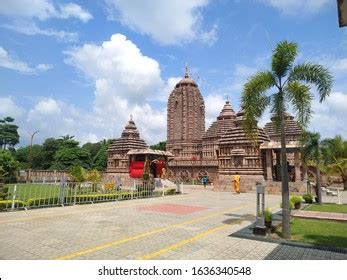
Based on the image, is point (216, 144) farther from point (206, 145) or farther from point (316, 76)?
point (316, 76)

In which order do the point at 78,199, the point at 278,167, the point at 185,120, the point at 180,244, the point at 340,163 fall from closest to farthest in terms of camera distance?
the point at 180,244 → the point at 78,199 → the point at 278,167 → the point at 340,163 → the point at 185,120

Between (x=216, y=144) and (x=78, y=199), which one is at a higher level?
(x=216, y=144)

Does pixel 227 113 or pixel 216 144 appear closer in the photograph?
pixel 216 144

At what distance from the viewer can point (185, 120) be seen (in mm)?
55875

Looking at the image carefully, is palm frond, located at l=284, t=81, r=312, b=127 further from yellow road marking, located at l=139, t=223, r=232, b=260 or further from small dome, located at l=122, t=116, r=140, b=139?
small dome, located at l=122, t=116, r=140, b=139

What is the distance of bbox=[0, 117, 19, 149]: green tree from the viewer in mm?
66588

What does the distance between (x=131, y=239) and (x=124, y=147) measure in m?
43.9

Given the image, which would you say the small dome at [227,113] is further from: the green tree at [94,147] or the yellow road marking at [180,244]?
the yellow road marking at [180,244]

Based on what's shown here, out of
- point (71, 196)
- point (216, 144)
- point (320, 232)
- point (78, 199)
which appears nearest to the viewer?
point (320, 232)

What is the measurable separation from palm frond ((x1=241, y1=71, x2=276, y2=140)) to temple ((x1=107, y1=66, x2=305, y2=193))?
68.1ft

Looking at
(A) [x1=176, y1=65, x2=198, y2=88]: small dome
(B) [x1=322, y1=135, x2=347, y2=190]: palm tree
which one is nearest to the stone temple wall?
(B) [x1=322, y1=135, x2=347, y2=190]: palm tree

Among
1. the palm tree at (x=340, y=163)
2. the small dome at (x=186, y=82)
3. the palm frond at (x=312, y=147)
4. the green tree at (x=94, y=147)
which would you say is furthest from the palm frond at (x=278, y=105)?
the green tree at (x=94, y=147)

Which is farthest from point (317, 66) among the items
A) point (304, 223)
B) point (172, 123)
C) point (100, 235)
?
point (172, 123)

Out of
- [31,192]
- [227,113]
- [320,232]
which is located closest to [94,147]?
[227,113]
